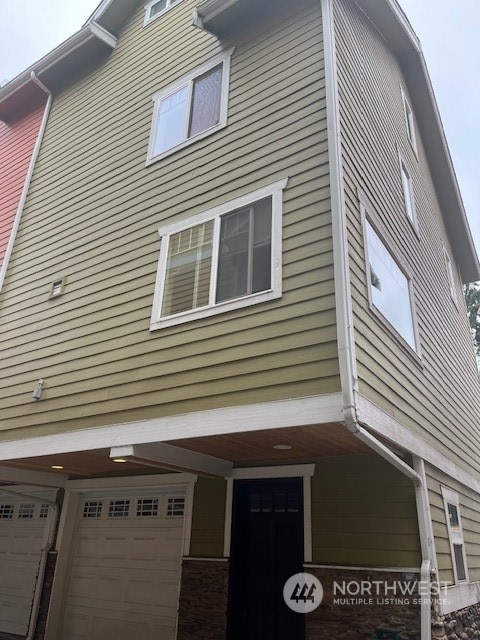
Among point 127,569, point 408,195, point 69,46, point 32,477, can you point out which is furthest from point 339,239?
point 69,46

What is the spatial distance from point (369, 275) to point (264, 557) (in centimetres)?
366

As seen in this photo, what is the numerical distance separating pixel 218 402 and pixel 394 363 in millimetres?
2099

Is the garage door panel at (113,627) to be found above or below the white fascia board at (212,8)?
below

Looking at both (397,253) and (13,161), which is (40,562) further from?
(13,161)

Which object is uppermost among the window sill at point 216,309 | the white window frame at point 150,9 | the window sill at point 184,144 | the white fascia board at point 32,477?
the white window frame at point 150,9

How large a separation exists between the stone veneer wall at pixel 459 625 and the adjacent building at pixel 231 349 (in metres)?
0.08

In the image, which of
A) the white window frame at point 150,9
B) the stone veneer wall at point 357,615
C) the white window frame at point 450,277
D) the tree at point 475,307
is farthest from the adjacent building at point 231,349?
the tree at point 475,307

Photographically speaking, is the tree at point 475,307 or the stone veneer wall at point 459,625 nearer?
the stone veneer wall at point 459,625

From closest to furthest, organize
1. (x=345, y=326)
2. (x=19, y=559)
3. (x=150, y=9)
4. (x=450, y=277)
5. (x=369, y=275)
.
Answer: (x=345, y=326) < (x=369, y=275) < (x=19, y=559) < (x=150, y=9) < (x=450, y=277)

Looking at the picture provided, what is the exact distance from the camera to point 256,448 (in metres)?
5.57

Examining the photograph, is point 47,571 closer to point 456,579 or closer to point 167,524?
point 167,524

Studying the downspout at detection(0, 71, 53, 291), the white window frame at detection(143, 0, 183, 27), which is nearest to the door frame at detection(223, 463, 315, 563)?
the downspout at detection(0, 71, 53, 291)

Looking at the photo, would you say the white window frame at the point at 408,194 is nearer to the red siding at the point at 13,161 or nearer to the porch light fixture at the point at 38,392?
the porch light fixture at the point at 38,392

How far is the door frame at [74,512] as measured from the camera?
23.1ft
